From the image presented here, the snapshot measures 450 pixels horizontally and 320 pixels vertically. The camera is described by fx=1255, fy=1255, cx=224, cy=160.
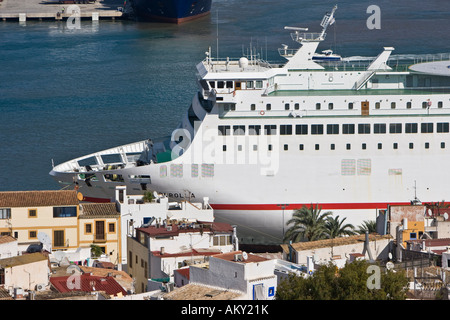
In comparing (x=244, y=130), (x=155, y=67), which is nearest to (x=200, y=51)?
A: (x=155, y=67)

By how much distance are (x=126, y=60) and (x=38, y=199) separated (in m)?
49.0

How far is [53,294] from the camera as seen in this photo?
31312 millimetres

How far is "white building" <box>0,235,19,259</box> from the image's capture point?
37781 millimetres

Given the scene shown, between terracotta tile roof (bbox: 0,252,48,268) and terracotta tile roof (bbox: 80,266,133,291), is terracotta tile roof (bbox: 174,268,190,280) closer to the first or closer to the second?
terracotta tile roof (bbox: 80,266,133,291)

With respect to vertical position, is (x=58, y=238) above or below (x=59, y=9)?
below

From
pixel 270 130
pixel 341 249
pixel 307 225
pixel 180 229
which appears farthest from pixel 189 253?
pixel 270 130

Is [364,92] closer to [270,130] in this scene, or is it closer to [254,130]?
[270,130]

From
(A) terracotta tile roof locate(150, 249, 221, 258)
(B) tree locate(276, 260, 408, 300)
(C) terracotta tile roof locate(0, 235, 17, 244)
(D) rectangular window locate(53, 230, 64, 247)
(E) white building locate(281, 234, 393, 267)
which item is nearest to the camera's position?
(B) tree locate(276, 260, 408, 300)

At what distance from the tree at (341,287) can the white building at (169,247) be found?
7.31 meters

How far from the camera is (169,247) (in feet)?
120

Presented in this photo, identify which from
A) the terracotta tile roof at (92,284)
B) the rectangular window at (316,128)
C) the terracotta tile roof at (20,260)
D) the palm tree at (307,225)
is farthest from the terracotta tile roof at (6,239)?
the rectangular window at (316,128)

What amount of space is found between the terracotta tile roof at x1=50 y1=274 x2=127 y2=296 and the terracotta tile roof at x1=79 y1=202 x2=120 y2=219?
24.4 feet

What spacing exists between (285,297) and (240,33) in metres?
73.1

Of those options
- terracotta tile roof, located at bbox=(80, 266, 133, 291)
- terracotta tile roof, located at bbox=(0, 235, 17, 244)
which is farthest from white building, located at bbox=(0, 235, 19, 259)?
terracotta tile roof, located at bbox=(80, 266, 133, 291)
